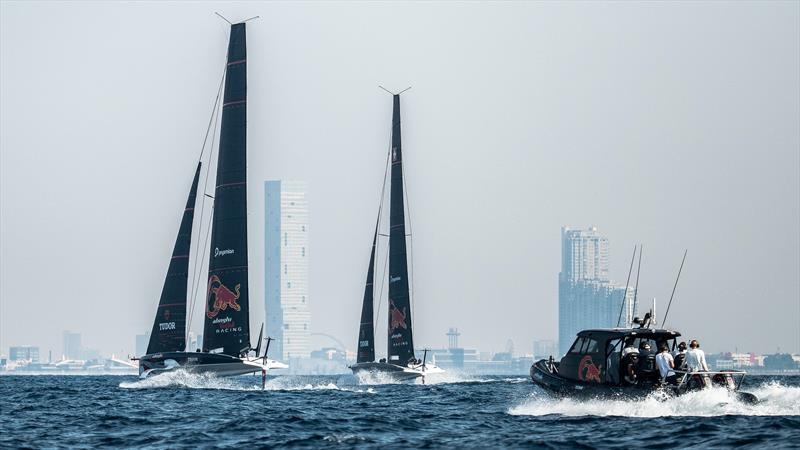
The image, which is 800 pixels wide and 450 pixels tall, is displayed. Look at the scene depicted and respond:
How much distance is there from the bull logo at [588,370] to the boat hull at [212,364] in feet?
78.9

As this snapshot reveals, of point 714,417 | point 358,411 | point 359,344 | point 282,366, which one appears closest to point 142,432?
point 358,411

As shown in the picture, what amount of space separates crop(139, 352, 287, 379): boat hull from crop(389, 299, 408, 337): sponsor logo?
22179mm

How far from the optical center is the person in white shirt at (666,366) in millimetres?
41375

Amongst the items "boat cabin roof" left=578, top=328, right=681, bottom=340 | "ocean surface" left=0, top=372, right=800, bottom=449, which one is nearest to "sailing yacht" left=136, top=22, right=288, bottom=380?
"ocean surface" left=0, top=372, right=800, bottom=449

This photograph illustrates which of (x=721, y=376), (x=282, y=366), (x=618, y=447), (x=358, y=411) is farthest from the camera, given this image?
(x=282, y=366)

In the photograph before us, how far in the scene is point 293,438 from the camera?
120 ft

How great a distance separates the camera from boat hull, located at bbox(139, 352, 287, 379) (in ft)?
218

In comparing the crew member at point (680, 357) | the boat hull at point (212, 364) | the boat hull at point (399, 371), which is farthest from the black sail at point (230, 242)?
the crew member at point (680, 357)

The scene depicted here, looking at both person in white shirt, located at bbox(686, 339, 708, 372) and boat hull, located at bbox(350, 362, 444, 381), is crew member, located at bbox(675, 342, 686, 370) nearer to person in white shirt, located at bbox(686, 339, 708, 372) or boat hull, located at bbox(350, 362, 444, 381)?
person in white shirt, located at bbox(686, 339, 708, 372)

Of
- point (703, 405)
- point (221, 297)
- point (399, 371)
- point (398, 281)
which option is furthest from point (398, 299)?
point (703, 405)

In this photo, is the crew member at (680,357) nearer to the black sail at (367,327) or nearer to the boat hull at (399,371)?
the boat hull at (399,371)

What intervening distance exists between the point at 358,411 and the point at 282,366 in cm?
1689

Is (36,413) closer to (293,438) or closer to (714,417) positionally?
(293,438)

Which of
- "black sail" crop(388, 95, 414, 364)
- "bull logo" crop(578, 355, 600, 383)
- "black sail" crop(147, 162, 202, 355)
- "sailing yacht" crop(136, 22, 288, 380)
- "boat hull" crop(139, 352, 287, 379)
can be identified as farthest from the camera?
"black sail" crop(388, 95, 414, 364)
